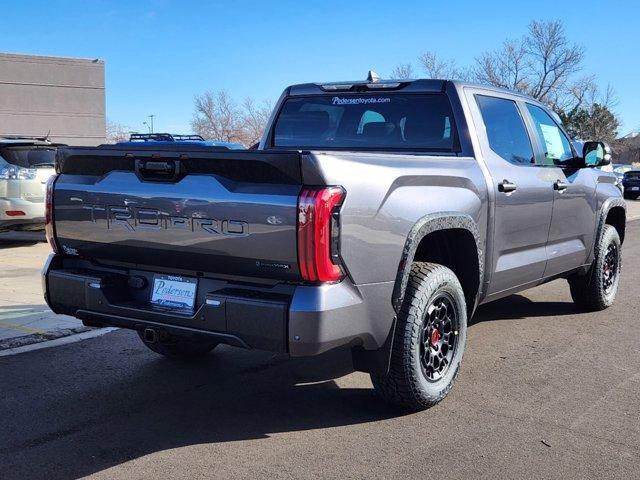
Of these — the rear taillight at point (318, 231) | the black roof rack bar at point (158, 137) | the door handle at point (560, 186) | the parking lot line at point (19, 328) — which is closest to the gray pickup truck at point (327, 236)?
the rear taillight at point (318, 231)

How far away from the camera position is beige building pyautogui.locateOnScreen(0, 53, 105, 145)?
33344 millimetres

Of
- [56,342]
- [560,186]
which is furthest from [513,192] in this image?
[56,342]

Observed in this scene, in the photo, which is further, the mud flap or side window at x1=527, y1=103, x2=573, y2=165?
side window at x1=527, y1=103, x2=573, y2=165

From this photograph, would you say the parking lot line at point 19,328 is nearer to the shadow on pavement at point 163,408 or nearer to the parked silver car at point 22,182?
the shadow on pavement at point 163,408

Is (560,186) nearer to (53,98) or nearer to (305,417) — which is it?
(305,417)

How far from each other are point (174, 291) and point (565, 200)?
3585mm

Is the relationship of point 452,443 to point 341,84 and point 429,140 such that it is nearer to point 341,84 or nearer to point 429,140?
point 429,140

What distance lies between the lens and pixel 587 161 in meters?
6.31

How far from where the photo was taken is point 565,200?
5.96 metres

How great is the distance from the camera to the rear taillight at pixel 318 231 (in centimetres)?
338

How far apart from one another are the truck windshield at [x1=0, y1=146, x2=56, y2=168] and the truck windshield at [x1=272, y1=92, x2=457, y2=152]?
6.58 metres

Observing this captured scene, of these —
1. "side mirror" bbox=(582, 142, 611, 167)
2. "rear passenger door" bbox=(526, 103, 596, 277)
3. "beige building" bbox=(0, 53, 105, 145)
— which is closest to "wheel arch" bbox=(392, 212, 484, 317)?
"rear passenger door" bbox=(526, 103, 596, 277)

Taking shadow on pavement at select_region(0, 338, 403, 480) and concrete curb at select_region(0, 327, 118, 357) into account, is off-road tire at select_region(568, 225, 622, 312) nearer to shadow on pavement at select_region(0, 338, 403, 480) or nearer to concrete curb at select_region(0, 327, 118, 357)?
shadow on pavement at select_region(0, 338, 403, 480)

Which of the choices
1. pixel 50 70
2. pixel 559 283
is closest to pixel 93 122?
pixel 50 70
